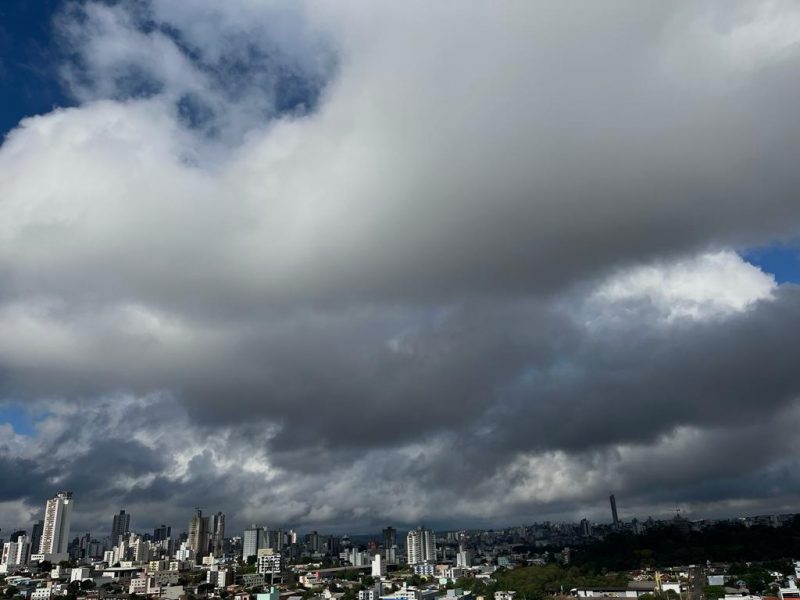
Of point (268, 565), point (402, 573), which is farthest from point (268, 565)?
point (402, 573)

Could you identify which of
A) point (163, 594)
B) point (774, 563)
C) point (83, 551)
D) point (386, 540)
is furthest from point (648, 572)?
point (83, 551)

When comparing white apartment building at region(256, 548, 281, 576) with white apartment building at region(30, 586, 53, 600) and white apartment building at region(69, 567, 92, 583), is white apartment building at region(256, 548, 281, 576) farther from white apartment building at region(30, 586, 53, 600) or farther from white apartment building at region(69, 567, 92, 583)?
white apartment building at region(30, 586, 53, 600)

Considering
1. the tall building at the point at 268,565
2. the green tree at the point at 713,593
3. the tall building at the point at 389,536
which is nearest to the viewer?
the green tree at the point at 713,593

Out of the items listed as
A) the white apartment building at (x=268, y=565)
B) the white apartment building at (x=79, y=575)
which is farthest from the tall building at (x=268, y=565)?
the white apartment building at (x=79, y=575)

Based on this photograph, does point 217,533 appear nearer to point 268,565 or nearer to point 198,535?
point 198,535

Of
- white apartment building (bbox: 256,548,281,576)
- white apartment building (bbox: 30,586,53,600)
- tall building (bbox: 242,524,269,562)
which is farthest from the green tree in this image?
tall building (bbox: 242,524,269,562)

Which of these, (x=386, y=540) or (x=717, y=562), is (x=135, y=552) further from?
(x=717, y=562)

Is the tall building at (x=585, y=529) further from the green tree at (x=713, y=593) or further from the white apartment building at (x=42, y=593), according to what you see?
the white apartment building at (x=42, y=593)
